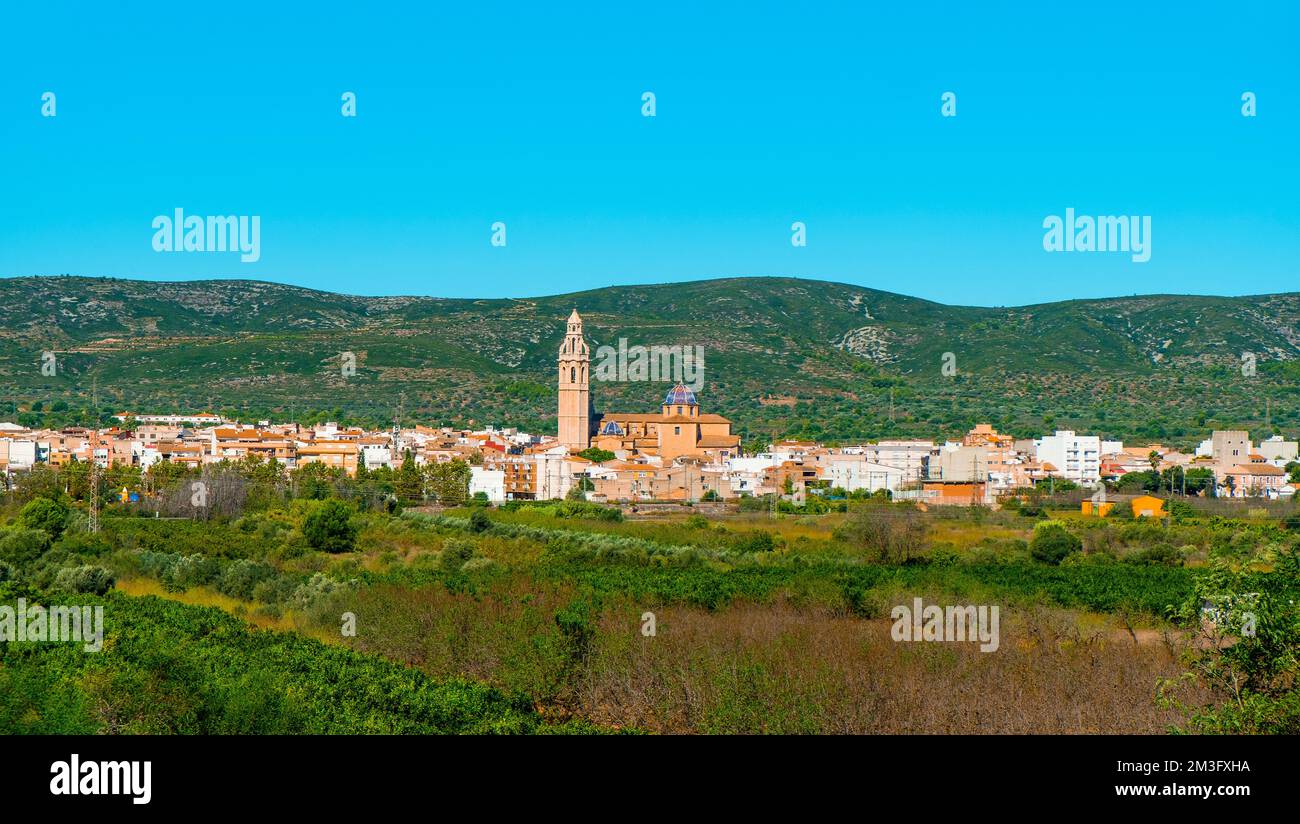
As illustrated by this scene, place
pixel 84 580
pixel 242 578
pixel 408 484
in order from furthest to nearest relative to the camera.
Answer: pixel 408 484, pixel 242 578, pixel 84 580

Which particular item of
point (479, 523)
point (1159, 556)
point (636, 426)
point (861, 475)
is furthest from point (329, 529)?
point (636, 426)

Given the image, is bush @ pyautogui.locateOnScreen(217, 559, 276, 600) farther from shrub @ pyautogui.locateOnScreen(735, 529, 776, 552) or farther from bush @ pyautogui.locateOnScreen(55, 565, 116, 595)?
shrub @ pyautogui.locateOnScreen(735, 529, 776, 552)

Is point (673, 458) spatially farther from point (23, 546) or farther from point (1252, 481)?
point (23, 546)

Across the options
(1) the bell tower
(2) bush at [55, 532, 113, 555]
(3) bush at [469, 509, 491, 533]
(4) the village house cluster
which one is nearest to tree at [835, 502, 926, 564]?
(3) bush at [469, 509, 491, 533]

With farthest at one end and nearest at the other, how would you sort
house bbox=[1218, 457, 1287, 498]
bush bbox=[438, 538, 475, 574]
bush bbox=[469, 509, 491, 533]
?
house bbox=[1218, 457, 1287, 498] → bush bbox=[469, 509, 491, 533] → bush bbox=[438, 538, 475, 574]
